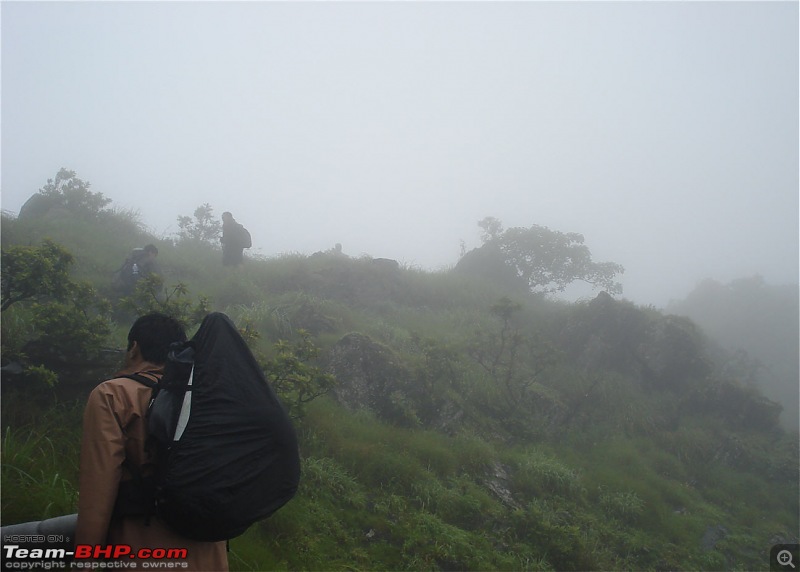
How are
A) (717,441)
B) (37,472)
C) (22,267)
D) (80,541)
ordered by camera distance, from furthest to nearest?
(717,441), (22,267), (37,472), (80,541)

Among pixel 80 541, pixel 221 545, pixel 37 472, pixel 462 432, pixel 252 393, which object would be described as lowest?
pixel 462 432

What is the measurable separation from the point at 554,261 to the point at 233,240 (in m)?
11.6

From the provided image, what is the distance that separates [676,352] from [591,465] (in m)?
6.17

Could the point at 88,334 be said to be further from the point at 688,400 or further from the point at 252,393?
the point at 688,400

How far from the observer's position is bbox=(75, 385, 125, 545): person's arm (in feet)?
6.60

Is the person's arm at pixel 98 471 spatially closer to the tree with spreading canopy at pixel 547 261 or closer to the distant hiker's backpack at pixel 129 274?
the distant hiker's backpack at pixel 129 274

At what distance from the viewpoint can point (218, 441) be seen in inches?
82.6

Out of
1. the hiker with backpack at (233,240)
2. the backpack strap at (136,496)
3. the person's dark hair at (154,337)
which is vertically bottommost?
the backpack strap at (136,496)

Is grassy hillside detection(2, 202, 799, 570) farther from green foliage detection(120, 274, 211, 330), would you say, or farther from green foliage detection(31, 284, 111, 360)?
green foliage detection(120, 274, 211, 330)

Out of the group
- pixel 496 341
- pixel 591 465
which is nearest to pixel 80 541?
pixel 591 465

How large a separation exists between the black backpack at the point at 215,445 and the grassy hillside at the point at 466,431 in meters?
2.41

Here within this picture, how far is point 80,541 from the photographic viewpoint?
6.44 ft

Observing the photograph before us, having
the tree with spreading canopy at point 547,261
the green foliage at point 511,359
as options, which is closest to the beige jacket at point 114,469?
the green foliage at point 511,359

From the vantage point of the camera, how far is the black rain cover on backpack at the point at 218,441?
2.02m
